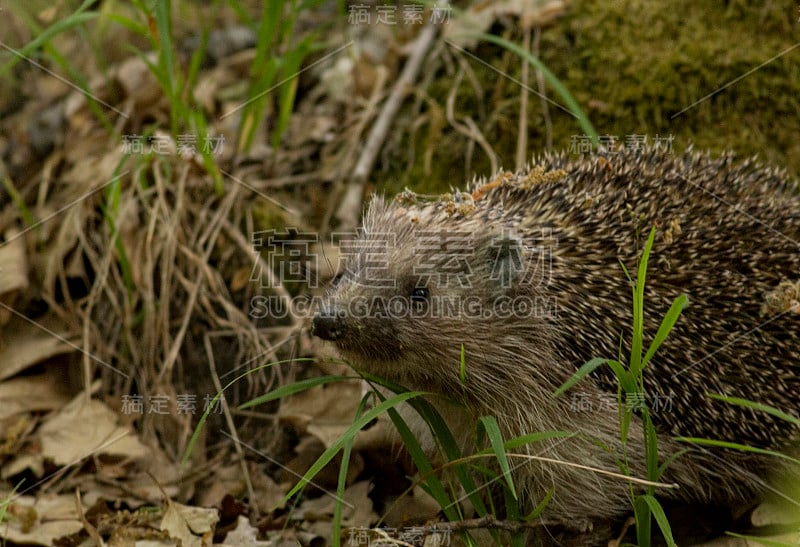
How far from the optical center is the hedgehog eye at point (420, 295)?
4684 millimetres

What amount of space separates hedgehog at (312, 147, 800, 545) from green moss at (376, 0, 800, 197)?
168cm

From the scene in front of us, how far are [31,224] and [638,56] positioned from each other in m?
5.31

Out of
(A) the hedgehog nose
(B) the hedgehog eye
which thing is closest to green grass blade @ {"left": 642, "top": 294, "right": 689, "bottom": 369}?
(B) the hedgehog eye

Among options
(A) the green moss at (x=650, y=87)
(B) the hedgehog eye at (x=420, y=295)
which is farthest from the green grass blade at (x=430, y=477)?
(A) the green moss at (x=650, y=87)

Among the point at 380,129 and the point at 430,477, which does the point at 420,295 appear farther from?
the point at 380,129

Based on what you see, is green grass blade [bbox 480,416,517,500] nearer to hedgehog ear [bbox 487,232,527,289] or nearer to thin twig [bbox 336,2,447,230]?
hedgehog ear [bbox 487,232,527,289]

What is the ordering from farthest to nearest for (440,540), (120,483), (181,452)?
1. (181,452)
2. (120,483)
3. (440,540)

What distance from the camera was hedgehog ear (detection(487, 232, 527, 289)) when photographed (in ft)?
15.1

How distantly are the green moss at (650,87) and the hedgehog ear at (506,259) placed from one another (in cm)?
216

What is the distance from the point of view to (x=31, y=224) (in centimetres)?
689

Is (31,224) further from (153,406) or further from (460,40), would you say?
(460,40)

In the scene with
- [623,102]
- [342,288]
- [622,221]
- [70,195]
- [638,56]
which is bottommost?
[342,288]

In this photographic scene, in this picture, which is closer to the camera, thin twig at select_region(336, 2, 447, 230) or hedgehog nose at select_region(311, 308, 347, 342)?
hedgehog nose at select_region(311, 308, 347, 342)

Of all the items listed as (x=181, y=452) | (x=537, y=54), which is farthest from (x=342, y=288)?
(x=537, y=54)
